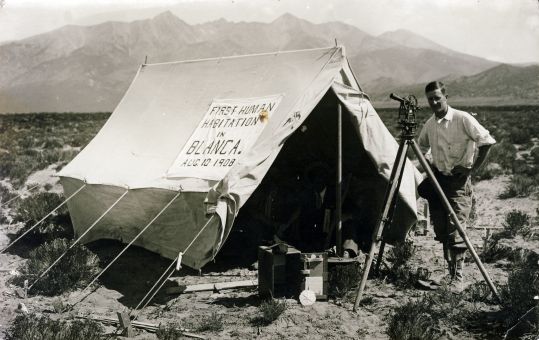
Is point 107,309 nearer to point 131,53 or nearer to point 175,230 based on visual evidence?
point 175,230

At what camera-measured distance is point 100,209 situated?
22.9 ft

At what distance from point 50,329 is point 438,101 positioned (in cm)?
417

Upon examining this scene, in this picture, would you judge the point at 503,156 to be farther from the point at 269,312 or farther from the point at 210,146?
the point at 269,312

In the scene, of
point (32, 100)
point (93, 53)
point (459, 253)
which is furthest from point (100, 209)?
point (93, 53)

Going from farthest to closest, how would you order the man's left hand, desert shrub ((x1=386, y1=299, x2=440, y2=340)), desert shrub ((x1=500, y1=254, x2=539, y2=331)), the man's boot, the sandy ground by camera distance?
the man's boot → the man's left hand → the sandy ground → desert shrub ((x1=500, y1=254, x2=539, y2=331)) → desert shrub ((x1=386, y1=299, x2=440, y2=340))

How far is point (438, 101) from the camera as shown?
4.97 m

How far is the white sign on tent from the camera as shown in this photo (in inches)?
218

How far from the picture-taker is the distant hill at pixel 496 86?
91.4m

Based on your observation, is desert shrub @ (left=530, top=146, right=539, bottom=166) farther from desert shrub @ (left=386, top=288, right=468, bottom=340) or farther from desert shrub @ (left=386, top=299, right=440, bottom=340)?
desert shrub @ (left=386, top=299, right=440, bottom=340)

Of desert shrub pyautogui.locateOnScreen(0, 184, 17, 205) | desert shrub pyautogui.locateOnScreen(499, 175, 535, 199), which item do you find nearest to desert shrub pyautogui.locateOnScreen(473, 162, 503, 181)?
desert shrub pyautogui.locateOnScreen(499, 175, 535, 199)

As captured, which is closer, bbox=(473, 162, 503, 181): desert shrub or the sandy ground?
the sandy ground

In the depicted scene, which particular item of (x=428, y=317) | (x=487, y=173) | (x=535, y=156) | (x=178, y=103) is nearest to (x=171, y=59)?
(x=535, y=156)

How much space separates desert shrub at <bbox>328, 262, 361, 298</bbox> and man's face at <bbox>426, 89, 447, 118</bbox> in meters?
1.86

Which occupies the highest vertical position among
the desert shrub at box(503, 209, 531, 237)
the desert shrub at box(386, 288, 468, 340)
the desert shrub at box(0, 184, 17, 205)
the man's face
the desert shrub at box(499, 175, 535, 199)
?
the man's face
